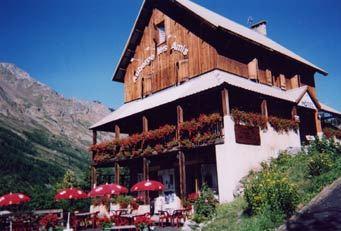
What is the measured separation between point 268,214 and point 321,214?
1778 mm

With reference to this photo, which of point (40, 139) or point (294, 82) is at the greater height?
point (40, 139)

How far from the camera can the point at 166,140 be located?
23.9 meters

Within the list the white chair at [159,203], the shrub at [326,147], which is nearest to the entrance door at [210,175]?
the white chair at [159,203]

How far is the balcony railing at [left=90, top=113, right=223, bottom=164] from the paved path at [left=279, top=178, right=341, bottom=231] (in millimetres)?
6932

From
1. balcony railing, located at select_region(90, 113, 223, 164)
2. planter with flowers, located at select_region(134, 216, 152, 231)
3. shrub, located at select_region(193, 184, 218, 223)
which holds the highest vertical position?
balcony railing, located at select_region(90, 113, 223, 164)

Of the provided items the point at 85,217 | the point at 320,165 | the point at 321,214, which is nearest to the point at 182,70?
the point at 85,217

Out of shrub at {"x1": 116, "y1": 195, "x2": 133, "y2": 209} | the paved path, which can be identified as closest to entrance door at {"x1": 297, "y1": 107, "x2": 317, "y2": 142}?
shrub at {"x1": 116, "y1": 195, "x2": 133, "y2": 209}

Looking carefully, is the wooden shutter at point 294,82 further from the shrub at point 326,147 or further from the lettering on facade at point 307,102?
the shrub at point 326,147

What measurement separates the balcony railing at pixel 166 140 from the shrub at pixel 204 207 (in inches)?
122

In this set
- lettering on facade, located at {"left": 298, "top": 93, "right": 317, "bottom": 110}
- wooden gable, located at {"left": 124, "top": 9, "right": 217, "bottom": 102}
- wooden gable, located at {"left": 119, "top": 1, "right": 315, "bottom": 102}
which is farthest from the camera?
lettering on facade, located at {"left": 298, "top": 93, "right": 317, "bottom": 110}

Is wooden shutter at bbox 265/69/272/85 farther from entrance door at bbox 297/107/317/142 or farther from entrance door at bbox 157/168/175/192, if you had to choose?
entrance door at bbox 157/168/175/192

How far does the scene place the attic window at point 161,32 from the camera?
28797mm

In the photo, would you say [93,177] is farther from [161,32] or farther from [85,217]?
[161,32]

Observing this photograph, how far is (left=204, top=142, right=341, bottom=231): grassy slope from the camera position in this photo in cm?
1323
